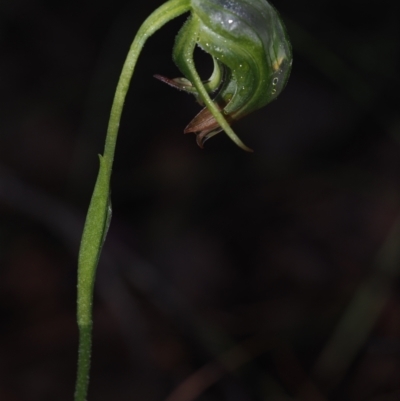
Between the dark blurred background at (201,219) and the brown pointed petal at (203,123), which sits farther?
the dark blurred background at (201,219)

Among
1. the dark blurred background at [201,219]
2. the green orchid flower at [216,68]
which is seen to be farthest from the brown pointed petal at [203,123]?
the dark blurred background at [201,219]

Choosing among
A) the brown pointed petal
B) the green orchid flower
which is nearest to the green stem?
the green orchid flower

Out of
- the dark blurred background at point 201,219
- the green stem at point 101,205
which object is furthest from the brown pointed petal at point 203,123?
the dark blurred background at point 201,219

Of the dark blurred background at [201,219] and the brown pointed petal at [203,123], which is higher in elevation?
the brown pointed petal at [203,123]

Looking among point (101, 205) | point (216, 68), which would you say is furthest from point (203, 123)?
point (101, 205)

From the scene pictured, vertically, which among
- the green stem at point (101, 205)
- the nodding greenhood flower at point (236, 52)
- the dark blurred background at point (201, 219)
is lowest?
the dark blurred background at point (201, 219)

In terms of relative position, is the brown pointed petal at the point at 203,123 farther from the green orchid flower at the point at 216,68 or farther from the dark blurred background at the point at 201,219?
the dark blurred background at the point at 201,219

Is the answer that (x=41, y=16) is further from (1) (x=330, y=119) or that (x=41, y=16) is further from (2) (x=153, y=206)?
(1) (x=330, y=119)
